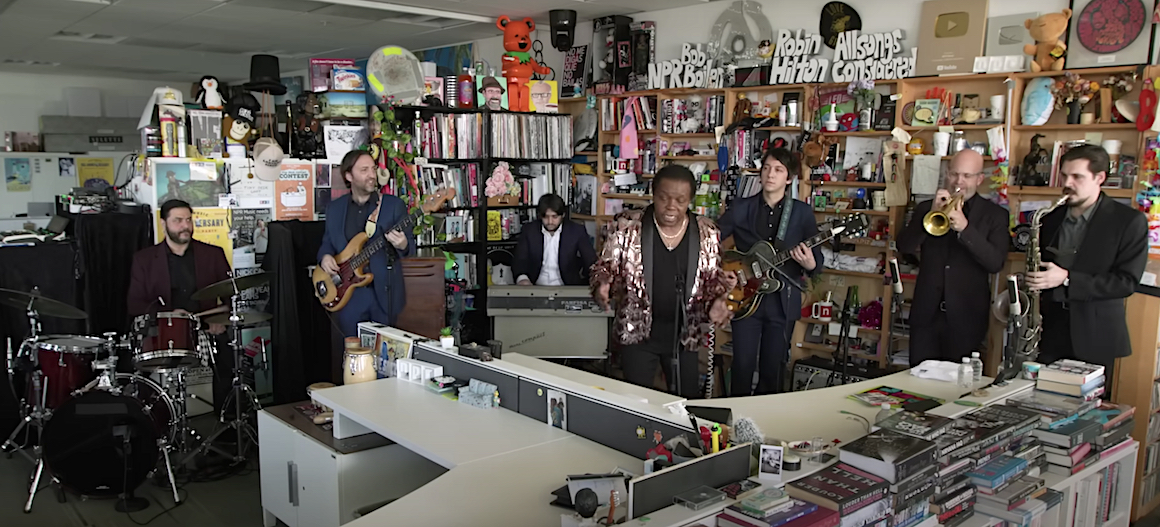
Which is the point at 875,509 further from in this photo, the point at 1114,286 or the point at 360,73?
the point at 360,73

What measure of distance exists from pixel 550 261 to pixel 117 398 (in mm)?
2818

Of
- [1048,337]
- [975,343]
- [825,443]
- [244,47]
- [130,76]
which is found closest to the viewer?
[825,443]

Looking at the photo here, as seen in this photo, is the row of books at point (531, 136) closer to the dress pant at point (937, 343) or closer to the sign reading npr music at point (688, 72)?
the sign reading npr music at point (688, 72)

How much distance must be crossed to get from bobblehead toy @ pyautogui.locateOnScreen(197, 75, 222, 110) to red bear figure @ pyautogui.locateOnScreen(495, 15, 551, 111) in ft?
6.99

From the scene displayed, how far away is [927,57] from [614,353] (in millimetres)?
2750

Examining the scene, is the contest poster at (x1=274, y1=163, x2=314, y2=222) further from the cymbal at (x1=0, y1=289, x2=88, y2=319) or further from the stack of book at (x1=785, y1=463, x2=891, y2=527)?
the stack of book at (x1=785, y1=463, x2=891, y2=527)

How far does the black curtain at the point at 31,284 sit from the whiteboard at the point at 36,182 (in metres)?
5.80

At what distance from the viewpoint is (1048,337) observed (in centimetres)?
427

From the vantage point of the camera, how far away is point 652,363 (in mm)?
3932

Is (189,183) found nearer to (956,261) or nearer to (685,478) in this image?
(685,478)

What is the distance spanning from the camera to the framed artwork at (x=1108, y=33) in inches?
177

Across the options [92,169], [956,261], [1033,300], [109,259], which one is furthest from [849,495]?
[92,169]

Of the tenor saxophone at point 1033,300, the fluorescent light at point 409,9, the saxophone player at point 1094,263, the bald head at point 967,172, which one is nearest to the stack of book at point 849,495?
the tenor saxophone at point 1033,300

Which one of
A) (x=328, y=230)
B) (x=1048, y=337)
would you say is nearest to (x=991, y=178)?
(x=1048, y=337)
